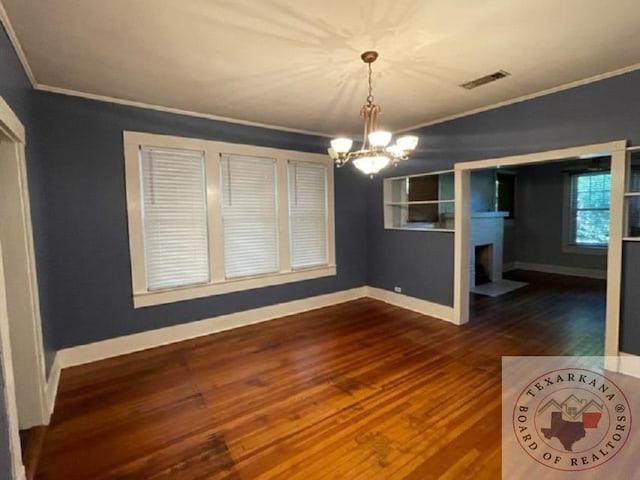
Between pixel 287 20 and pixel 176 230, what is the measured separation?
2.61m

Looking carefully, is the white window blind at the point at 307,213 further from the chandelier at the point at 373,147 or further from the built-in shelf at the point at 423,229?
the chandelier at the point at 373,147

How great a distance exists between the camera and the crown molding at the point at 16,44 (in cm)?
195

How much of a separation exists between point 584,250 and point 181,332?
812cm

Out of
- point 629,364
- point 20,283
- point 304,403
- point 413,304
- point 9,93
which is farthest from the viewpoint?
point 413,304

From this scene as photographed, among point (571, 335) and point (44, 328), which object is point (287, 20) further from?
point (571, 335)

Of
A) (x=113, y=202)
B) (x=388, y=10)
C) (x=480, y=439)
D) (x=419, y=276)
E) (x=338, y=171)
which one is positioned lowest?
(x=480, y=439)

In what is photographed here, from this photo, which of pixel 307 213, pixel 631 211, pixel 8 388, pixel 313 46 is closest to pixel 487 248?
pixel 631 211

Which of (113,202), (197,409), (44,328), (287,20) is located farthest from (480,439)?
(113,202)

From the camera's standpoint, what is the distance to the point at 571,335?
3.88 m

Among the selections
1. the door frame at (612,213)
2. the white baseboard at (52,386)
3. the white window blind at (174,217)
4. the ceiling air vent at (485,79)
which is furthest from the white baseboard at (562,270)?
the white baseboard at (52,386)

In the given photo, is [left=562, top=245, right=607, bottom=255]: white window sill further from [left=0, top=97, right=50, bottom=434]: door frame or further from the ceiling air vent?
[left=0, top=97, right=50, bottom=434]: door frame

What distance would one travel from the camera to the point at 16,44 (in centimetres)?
228

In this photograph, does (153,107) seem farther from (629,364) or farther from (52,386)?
(629,364)

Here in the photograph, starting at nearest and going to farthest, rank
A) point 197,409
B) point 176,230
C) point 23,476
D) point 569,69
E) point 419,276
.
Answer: point 23,476, point 197,409, point 569,69, point 176,230, point 419,276
